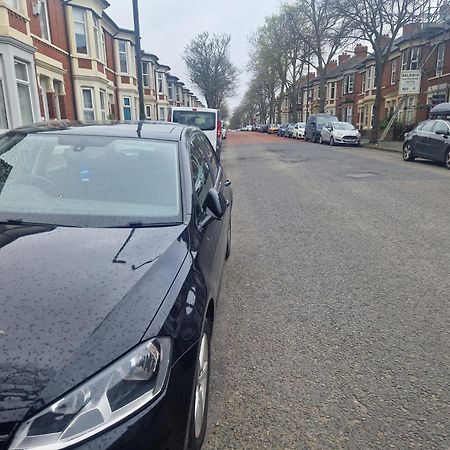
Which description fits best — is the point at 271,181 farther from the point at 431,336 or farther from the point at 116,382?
the point at 116,382

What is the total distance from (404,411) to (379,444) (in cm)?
33

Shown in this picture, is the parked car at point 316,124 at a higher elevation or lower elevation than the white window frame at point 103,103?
lower

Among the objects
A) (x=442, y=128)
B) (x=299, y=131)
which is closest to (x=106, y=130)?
(x=442, y=128)

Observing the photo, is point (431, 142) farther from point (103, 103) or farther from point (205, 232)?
point (103, 103)

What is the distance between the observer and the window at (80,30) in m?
20.7

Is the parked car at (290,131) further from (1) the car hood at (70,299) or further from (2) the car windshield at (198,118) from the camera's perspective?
(1) the car hood at (70,299)

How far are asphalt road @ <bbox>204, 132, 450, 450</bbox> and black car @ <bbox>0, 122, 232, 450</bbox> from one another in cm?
50

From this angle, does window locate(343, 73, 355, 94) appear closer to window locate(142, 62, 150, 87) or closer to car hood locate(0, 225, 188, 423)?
window locate(142, 62, 150, 87)

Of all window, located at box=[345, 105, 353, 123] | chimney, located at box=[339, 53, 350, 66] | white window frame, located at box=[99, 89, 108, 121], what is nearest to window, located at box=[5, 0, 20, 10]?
white window frame, located at box=[99, 89, 108, 121]

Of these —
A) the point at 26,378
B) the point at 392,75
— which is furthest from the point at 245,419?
the point at 392,75

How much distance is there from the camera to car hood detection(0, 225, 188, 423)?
1311 millimetres

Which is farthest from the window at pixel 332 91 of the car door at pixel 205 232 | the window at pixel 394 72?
the car door at pixel 205 232

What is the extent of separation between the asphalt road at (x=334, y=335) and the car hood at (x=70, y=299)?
0.98 meters

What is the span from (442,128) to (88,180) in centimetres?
1378
